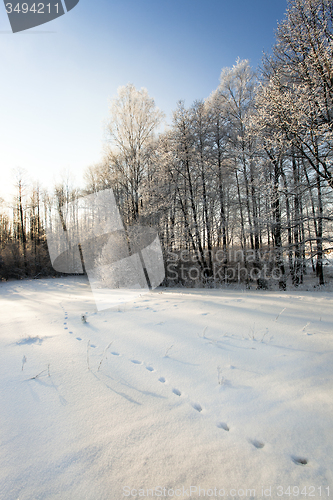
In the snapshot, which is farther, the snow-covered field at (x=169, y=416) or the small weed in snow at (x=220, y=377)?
the small weed in snow at (x=220, y=377)

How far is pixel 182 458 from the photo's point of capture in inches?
51.5

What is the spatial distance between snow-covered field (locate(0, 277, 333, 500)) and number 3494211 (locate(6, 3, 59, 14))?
601 cm

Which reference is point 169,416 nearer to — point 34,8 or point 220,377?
point 220,377

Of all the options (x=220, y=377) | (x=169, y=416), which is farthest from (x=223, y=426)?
(x=220, y=377)

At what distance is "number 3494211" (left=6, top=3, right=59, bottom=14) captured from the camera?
13.1 feet

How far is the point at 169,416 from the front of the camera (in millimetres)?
1653

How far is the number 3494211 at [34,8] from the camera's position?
13.1ft

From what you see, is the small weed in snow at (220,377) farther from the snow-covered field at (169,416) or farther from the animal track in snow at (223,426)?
the animal track in snow at (223,426)

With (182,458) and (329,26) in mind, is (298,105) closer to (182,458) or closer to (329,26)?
(329,26)

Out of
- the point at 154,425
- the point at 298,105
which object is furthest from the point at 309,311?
the point at 298,105

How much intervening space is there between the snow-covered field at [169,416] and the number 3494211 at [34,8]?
601 centimetres

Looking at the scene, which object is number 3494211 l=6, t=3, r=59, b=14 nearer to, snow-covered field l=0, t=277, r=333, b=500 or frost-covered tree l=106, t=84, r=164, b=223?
snow-covered field l=0, t=277, r=333, b=500

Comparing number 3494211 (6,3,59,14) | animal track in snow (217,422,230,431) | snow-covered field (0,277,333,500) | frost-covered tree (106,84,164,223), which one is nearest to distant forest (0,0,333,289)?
frost-covered tree (106,84,164,223)

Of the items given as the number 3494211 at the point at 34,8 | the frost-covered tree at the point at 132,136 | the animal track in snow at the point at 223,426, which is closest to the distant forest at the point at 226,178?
the frost-covered tree at the point at 132,136
